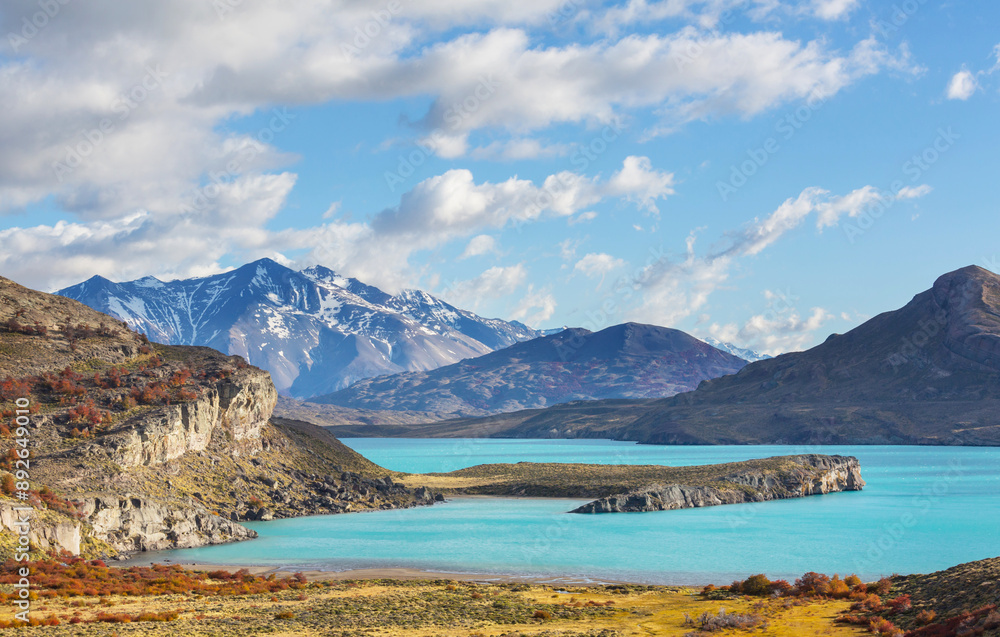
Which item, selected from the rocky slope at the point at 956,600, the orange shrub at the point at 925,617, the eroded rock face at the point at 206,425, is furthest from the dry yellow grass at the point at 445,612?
the eroded rock face at the point at 206,425

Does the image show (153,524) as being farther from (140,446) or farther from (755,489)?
(755,489)

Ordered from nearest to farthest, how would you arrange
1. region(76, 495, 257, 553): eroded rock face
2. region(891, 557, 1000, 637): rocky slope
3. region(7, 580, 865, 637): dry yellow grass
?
region(891, 557, 1000, 637): rocky slope < region(7, 580, 865, 637): dry yellow grass < region(76, 495, 257, 553): eroded rock face

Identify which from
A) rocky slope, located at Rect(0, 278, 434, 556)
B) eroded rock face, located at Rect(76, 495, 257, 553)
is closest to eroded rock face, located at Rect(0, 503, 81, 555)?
rocky slope, located at Rect(0, 278, 434, 556)

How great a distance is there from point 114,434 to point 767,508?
64.6m

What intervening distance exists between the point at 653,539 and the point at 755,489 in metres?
35.1

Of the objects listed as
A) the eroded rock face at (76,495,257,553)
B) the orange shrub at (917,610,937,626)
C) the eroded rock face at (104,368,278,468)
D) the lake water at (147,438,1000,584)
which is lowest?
the lake water at (147,438,1000,584)

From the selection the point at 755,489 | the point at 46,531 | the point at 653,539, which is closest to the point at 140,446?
the point at 46,531

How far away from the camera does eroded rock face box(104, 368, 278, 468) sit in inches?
2650

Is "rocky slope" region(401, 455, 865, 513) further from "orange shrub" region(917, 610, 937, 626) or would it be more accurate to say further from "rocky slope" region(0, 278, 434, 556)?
"orange shrub" region(917, 610, 937, 626)

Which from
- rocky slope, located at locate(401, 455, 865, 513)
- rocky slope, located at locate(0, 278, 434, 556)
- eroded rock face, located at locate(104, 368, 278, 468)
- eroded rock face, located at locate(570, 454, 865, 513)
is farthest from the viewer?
rocky slope, located at locate(401, 455, 865, 513)

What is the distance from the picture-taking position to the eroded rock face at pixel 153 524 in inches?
2226

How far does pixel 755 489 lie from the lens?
322ft

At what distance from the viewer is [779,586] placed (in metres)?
40.6

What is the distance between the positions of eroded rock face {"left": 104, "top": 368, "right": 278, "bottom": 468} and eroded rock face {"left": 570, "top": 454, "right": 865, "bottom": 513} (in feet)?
116
